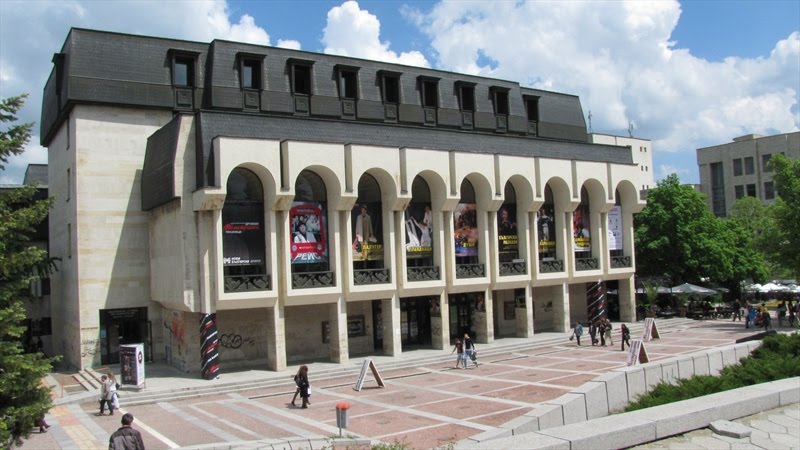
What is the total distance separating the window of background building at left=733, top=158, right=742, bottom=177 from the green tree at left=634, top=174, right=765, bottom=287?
31.1 metres

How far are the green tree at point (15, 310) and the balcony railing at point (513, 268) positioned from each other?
27.3 meters

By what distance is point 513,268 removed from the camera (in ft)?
128

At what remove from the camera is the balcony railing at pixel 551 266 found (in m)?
40.3

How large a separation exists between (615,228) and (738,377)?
2915 centimetres

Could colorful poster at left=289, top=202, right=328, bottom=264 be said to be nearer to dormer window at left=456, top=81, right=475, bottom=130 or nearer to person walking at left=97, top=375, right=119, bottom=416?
person walking at left=97, top=375, right=119, bottom=416

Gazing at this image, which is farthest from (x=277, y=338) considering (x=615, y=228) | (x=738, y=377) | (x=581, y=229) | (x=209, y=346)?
(x=615, y=228)

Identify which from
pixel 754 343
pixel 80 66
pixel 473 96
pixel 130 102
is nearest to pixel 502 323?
pixel 473 96

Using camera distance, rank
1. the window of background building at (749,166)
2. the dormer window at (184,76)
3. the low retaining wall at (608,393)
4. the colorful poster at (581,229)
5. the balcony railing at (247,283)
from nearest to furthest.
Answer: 1. the low retaining wall at (608,393)
2. the balcony railing at (247,283)
3. the dormer window at (184,76)
4. the colorful poster at (581,229)
5. the window of background building at (749,166)

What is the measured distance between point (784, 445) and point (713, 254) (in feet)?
137

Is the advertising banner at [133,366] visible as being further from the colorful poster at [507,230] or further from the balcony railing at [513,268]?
the colorful poster at [507,230]

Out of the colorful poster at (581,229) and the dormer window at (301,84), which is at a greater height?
the dormer window at (301,84)

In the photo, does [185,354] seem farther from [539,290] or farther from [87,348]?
[539,290]

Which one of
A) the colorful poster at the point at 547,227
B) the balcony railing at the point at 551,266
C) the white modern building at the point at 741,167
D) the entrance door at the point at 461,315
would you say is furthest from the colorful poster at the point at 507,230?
the white modern building at the point at 741,167

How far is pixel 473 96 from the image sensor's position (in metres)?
42.8
